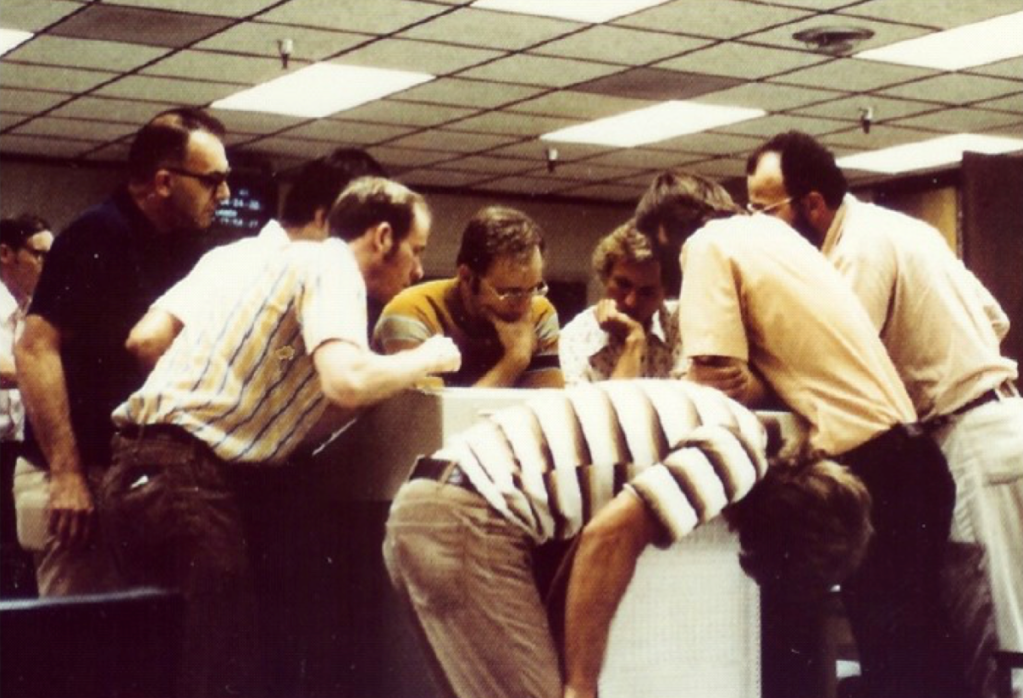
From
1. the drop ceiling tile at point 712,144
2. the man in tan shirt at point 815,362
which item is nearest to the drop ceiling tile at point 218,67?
the drop ceiling tile at point 712,144

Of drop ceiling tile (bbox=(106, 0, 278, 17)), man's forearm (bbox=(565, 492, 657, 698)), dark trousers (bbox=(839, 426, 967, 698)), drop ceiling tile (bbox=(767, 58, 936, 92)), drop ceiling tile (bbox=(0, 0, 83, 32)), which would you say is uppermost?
drop ceiling tile (bbox=(0, 0, 83, 32))

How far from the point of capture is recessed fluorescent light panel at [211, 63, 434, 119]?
23.4ft

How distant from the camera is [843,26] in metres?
6.15

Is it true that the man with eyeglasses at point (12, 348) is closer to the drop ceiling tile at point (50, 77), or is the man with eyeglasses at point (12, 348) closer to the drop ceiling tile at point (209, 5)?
the drop ceiling tile at point (209, 5)

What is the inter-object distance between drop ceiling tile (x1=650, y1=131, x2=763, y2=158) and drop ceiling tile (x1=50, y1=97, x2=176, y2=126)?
121 inches

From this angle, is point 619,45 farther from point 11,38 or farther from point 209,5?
point 11,38

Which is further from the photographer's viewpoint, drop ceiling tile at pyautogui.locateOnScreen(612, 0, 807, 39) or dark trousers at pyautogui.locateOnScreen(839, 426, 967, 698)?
drop ceiling tile at pyautogui.locateOnScreen(612, 0, 807, 39)

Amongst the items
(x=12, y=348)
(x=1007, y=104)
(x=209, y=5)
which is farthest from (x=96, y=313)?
(x=1007, y=104)

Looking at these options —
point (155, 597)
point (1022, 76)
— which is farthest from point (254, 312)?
point (1022, 76)

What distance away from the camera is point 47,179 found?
370 inches

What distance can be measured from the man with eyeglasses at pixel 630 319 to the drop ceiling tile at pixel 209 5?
2.97 meters

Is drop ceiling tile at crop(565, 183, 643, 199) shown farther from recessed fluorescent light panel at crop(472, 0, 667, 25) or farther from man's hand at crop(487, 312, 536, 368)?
man's hand at crop(487, 312, 536, 368)

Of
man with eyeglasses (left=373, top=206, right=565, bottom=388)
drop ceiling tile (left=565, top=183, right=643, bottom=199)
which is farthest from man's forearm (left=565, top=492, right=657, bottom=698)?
drop ceiling tile (left=565, top=183, right=643, bottom=199)

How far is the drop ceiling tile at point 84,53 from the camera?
645 centimetres
